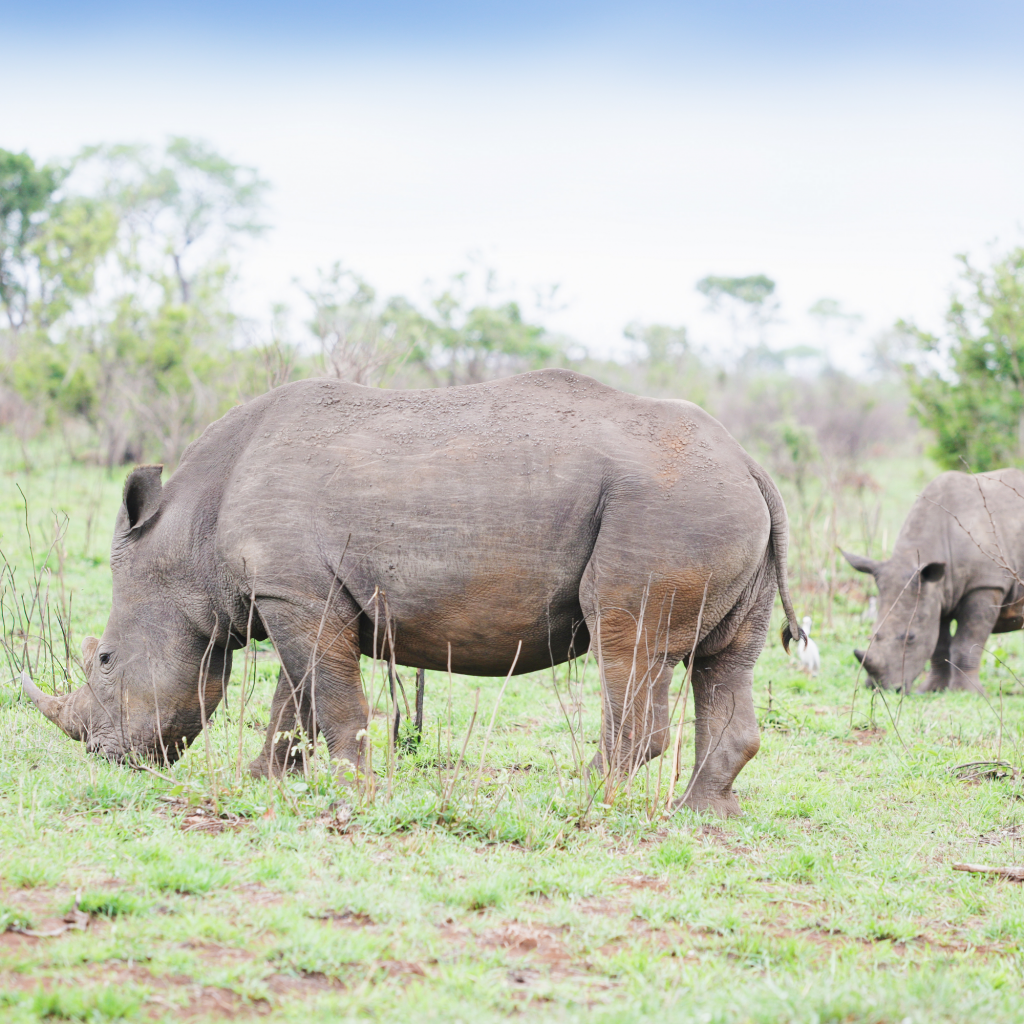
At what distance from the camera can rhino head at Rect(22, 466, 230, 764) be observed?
19.3 feet

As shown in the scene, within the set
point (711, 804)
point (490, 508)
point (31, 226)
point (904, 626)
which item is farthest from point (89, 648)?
point (31, 226)

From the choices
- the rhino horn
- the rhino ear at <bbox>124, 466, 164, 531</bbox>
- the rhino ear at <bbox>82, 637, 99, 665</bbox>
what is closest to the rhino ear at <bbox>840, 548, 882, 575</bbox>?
the rhino ear at <bbox>124, 466, 164, 531</bbox>

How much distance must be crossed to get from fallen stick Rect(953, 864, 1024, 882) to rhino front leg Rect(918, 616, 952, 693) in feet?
19.3

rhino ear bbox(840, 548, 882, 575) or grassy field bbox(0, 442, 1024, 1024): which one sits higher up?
grassy field bbox(0, 442, 1024, 1024)

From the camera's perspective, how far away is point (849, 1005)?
3.42 metres

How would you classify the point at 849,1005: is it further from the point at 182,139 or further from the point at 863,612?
the point at 182,139

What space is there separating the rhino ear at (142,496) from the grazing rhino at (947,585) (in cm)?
645

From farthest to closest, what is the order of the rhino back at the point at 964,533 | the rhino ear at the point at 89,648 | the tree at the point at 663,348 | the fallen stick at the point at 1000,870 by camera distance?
the tree at the point at 663,348
the rhino back at the point at 964,533
the rhino ear at the point at 89,648
the fallen stick at the point at 1000,870

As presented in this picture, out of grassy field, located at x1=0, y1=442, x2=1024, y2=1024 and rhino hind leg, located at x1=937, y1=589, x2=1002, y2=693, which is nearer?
grassy field, located at x1=0, y1=442, x2=1024, y2=1024

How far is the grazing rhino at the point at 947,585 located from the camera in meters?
10.2

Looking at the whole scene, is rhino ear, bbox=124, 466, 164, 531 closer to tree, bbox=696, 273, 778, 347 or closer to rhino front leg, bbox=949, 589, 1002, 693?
rhino front leg, bbox=949, 589, 1002, 693

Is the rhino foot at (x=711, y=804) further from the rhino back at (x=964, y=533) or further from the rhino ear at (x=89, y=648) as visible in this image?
the rhino back at (x=964, y=533)

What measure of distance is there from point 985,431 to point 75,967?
16107mm

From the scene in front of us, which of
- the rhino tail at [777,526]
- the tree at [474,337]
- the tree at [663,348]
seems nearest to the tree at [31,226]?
the tree at [474,337]
